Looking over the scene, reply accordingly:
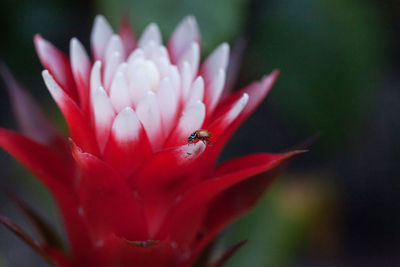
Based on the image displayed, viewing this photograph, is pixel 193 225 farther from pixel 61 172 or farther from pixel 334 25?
pixel 334 25

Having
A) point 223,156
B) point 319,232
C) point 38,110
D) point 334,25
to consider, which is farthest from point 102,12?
point 319,232

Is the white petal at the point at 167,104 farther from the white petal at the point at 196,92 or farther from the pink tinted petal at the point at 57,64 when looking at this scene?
the pink tinted petal at the point at 57,64

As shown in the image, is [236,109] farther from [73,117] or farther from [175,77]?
[73,117]

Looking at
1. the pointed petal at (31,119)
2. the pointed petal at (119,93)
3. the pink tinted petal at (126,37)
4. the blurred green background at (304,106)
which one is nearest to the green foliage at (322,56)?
the blurred green background at (304,106)

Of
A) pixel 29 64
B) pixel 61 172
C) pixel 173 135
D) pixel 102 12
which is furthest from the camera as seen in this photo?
pixel 29 64

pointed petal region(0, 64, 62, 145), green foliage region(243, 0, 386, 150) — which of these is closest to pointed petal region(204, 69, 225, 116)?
pointed petal region(0, 64, 62, 145)

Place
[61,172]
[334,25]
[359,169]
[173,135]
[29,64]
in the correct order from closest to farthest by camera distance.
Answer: [173,135] < [61,172] < [334,25] < [29,64] < [359,169]

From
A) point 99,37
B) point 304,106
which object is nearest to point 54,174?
point 99,37
